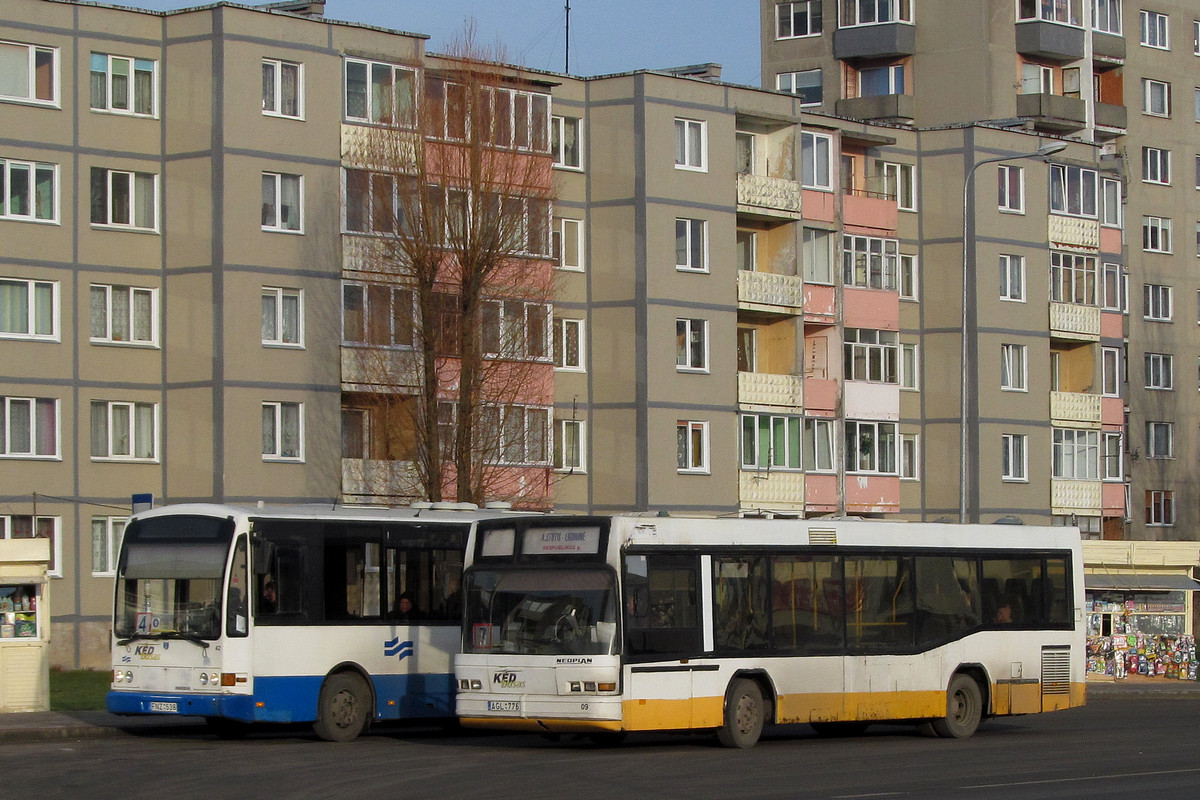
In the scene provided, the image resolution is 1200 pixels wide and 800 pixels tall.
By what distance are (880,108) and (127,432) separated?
3339 cm

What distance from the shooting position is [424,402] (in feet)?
135

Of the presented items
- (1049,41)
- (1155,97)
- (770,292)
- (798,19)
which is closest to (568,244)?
(770,292)

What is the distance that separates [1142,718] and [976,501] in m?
26.0

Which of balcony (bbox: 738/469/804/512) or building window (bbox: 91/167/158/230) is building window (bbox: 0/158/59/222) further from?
balcony (bbox: 738/469/804/512)

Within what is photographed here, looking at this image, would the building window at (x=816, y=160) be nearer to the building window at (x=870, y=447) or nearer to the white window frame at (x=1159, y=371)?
the building window at (x=870, y=447)

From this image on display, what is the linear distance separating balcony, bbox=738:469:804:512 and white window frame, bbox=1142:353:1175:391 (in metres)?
26.8

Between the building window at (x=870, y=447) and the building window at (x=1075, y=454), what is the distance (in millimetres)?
6963

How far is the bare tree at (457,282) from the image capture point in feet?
134

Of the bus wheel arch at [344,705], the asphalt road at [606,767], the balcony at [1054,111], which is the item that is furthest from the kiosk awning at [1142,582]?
the balcony at [1054,111]

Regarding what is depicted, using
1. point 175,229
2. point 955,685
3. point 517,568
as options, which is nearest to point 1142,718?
point 955,685

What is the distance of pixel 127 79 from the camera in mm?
42781

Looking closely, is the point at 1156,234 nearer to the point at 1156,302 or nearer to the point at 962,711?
the point at 1156,302

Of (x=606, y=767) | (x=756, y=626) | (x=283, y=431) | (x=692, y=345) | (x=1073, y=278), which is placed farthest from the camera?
(x=1073, y=278)

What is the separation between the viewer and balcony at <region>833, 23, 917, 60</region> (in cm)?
6631
